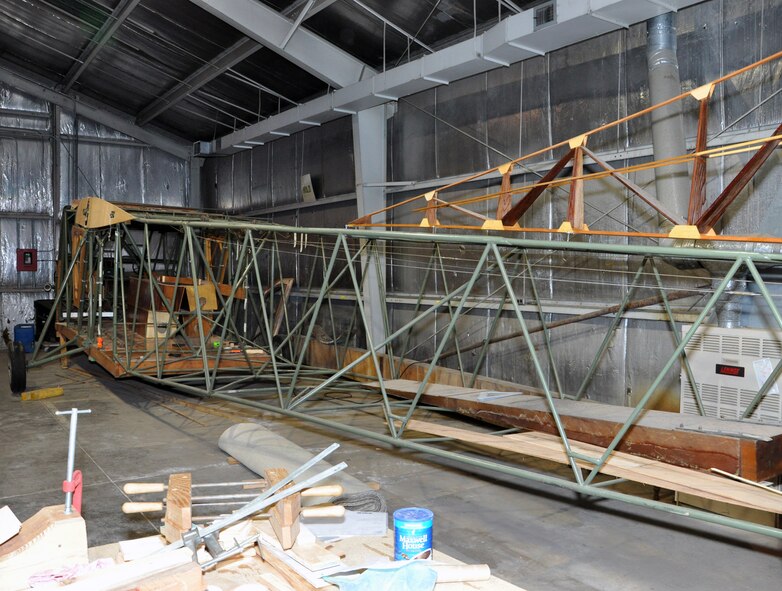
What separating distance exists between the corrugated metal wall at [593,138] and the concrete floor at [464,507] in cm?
243

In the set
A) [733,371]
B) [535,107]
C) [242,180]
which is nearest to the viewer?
[733,371]

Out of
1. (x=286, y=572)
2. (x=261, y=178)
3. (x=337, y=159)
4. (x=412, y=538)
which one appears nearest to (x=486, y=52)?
(x=337, y=159)

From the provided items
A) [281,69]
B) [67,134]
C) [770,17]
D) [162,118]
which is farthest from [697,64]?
[67,134]

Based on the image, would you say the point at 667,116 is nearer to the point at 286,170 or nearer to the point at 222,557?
the point at 222,557

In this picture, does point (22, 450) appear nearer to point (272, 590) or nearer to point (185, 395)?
point (185, 395)

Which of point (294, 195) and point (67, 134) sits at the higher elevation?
point (67, 134)

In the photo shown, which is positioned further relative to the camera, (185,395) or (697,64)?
(185,395)

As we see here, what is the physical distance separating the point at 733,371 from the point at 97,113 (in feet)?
53.2

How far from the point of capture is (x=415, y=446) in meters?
4.84

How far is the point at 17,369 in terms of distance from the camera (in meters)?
9.52

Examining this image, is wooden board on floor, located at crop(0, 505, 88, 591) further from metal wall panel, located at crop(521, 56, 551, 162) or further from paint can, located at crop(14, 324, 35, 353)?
paint can, located at crop(14, 324, 35, 353)

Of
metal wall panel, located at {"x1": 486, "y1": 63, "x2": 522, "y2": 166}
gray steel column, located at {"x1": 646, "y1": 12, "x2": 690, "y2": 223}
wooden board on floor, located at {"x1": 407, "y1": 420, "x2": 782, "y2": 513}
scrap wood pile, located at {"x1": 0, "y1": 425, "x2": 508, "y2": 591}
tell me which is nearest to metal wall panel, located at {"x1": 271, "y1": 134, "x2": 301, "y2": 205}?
metal wall panel, located at {"x1": 486, "y1": 63, "x2": 522, "y2": 166}

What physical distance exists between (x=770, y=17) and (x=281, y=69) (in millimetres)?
8236

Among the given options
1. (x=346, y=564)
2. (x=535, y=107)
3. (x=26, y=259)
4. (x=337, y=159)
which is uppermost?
(x=337, y=159)
